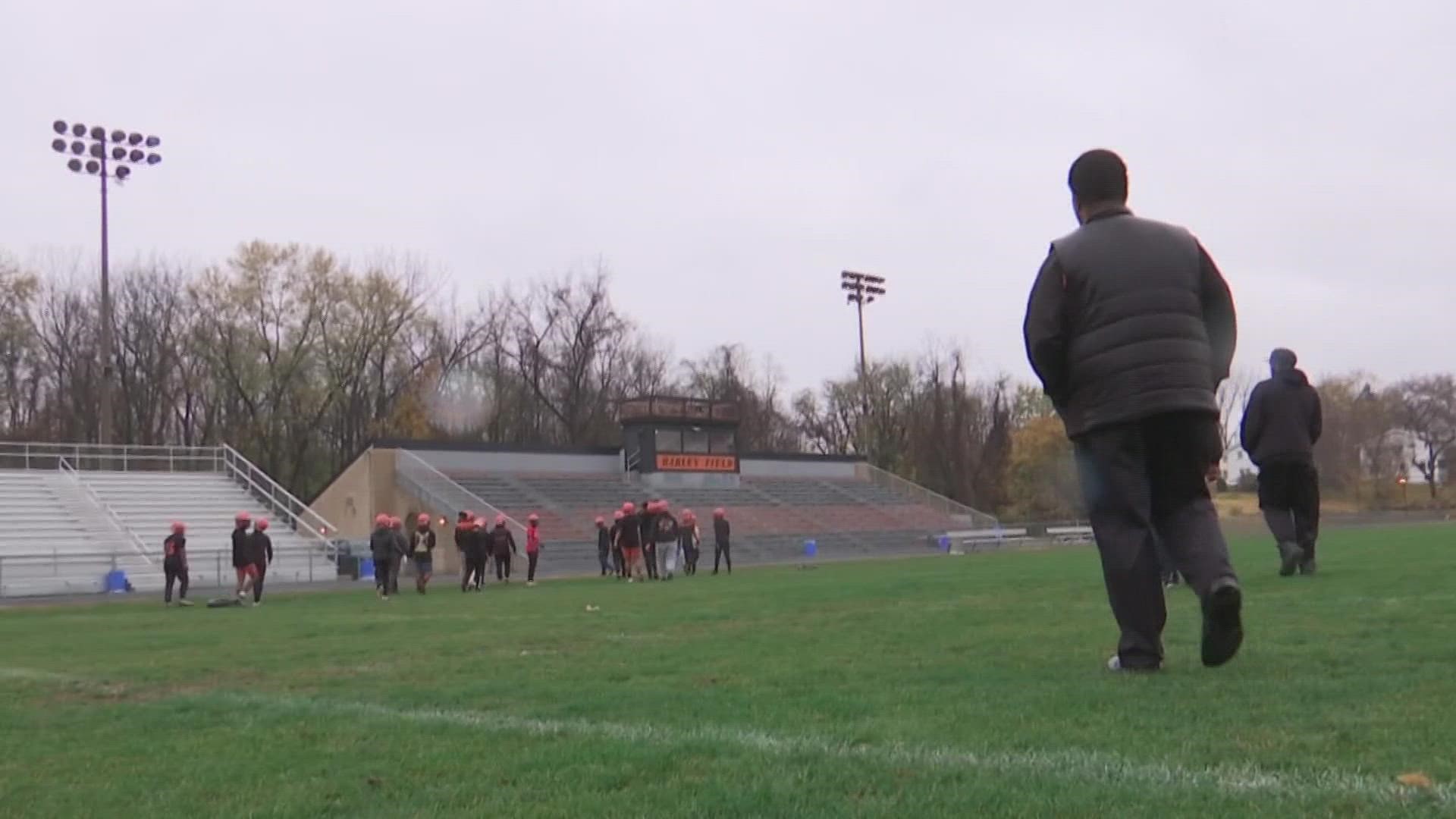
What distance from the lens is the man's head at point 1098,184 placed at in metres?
5.99

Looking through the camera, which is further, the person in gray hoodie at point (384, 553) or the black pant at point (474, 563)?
the black pant at point (474, 563)

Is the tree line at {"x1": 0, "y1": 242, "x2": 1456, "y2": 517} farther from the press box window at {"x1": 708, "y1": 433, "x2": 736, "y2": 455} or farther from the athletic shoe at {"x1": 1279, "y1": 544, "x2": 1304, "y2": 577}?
the athletic shoe at {"x1": 1279, "y1": 544, "x2": 1304, "y2": 577}

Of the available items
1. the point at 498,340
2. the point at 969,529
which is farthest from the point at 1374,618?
the point at 498,340

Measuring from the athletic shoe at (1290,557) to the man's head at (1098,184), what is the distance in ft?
23.2

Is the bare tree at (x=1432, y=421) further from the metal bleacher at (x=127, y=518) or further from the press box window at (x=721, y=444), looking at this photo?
the metal bleacher at (x=127, y=518)

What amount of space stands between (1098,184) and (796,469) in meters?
58.4

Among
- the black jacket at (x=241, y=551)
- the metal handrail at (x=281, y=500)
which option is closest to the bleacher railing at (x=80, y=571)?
the metal handrail at (x=281, y=500)

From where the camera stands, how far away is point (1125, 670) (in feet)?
19.0

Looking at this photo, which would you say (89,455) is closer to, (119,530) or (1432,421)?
(119,530)

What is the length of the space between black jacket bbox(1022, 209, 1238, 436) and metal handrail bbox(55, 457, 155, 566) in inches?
1340

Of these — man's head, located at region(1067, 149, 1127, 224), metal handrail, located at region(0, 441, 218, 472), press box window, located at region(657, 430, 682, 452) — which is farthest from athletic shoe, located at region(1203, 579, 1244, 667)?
press box window, located at region(657, 430, 682, 452)

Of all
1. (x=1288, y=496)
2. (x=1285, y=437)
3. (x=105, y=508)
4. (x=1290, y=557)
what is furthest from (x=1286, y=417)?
(x=105, y=508)

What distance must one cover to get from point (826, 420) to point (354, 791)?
91762mm

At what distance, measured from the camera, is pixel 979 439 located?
8869cm
